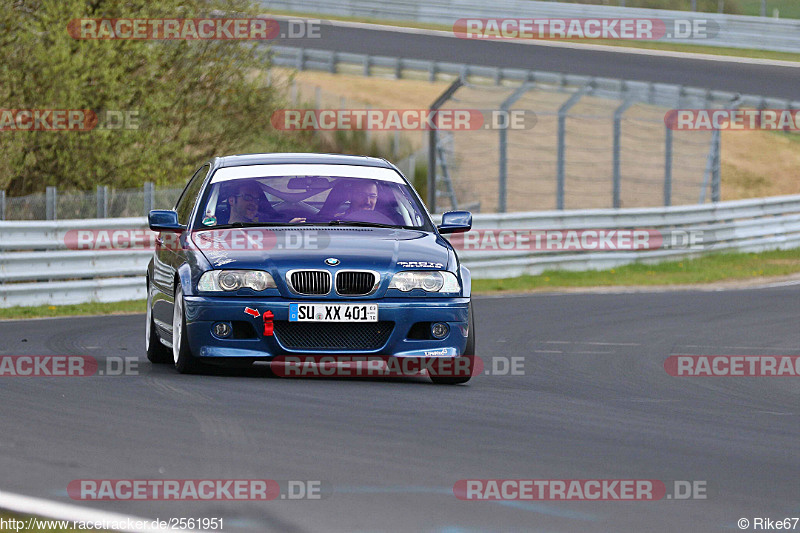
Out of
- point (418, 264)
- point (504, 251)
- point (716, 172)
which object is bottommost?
point (504, 251)

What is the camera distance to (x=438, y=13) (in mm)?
46719

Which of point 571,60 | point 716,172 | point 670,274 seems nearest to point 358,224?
point 670,274

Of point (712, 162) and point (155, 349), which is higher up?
point (155, 349)

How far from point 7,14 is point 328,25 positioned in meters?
23.7

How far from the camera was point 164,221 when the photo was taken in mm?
10039

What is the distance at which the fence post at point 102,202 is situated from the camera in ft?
60.7

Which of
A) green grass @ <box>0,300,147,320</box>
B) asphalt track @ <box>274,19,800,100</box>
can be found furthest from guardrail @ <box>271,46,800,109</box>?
green grass @ <box>0,300,147,320</box>

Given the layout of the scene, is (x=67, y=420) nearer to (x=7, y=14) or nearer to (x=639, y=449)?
(x=639, y=449)

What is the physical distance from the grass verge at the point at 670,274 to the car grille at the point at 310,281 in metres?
9.17

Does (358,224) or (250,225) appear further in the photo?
(358,224)

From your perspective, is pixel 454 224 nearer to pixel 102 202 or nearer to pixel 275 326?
pixel 275 326

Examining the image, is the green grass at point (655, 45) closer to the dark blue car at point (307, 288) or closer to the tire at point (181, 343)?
the dark blue car at point (307, 288)

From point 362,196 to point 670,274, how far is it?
13473 mm

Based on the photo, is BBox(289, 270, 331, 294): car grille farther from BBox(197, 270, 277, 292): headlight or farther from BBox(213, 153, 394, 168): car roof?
BBox(213, 153, 394, 168): car roof
